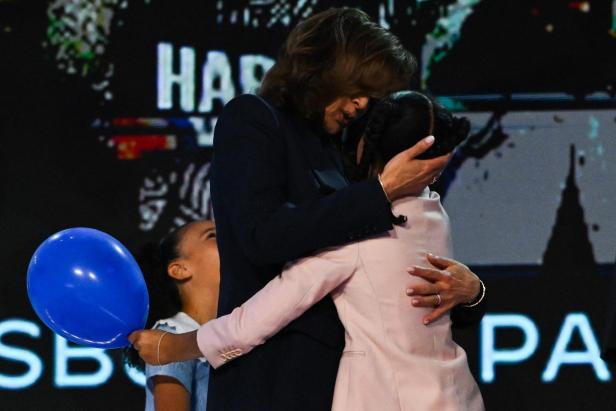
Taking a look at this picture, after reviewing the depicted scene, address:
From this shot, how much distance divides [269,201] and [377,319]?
27 cm

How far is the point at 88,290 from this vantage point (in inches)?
83.6

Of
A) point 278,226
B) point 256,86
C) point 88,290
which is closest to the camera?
point 278,226

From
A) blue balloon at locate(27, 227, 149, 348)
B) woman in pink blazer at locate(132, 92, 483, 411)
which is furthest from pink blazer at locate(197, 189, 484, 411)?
blue balloon at locate(27, 227, 149, 348)

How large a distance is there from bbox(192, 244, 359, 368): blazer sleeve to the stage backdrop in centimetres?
186

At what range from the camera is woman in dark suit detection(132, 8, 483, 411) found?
171 centimetres

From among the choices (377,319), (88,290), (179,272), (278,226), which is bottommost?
(179,272)

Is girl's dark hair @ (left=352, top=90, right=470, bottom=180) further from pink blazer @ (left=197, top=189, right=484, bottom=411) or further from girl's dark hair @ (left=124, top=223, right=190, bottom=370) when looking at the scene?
girl's dark hair @ (left=124, top=223, right=190, bottom=370)

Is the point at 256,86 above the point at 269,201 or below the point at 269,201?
below

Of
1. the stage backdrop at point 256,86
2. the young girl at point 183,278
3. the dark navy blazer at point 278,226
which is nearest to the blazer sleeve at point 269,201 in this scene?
the dark navy blazer at point 278,226

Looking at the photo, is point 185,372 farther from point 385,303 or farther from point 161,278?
point 385,303

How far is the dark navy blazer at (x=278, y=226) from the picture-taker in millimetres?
1702

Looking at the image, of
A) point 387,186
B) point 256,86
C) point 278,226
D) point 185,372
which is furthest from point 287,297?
point 256,86

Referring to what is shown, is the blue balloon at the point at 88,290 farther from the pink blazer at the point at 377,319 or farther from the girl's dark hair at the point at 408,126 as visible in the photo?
the girl's dark hair at the point at 408,126

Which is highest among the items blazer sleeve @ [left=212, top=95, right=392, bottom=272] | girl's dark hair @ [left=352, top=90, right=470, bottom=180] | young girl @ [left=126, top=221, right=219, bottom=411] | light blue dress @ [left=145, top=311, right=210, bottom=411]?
girl's dark hair @ [left=352, top=90, right=470, bottom=180]
